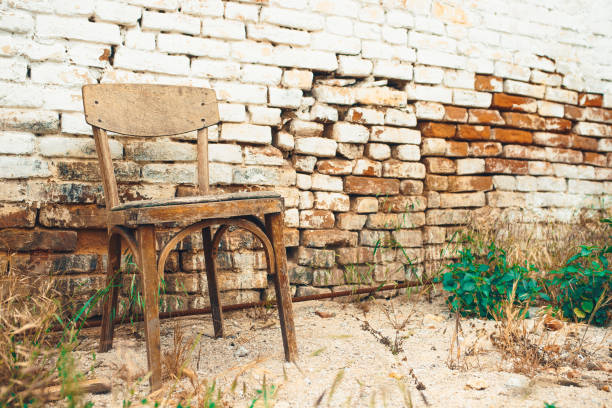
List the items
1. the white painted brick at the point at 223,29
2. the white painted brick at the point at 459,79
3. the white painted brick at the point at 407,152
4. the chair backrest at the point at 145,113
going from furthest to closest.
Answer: the white painted brick at the point at 459,79, the white painted brick at the point at 407,152, the white painted brick at the point at 223,29, the chair backrest at the point at 145,113

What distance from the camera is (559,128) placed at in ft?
11.0

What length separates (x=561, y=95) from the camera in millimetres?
3367

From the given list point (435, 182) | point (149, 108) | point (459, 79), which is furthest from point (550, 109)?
point (149, 108)

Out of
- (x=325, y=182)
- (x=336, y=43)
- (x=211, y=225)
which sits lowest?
(x=211, y=225)

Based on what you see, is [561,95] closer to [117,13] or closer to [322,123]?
[322,123]

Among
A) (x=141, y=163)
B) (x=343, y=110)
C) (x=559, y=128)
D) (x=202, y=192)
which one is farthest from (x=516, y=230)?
(x=141, y=163)

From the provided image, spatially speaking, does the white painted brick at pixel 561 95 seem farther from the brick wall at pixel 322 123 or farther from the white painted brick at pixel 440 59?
the white painted brick at pixel 440 59

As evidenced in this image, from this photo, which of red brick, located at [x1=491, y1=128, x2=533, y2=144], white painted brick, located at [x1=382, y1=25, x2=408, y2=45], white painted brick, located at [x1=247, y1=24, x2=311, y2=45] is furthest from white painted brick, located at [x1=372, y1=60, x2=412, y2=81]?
red brick, located at [x1=491, y1=128, x2=533, y2=144]

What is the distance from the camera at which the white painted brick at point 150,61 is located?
231 cm

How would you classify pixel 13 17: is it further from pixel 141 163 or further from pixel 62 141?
pixel 141 163

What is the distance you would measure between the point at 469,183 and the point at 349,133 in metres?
0.90

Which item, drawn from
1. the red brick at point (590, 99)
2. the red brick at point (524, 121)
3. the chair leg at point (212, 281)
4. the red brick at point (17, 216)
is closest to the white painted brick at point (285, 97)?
the chair leg at point (212, 281)

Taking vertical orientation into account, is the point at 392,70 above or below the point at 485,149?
above

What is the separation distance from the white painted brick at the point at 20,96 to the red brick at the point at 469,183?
231 centimetres
